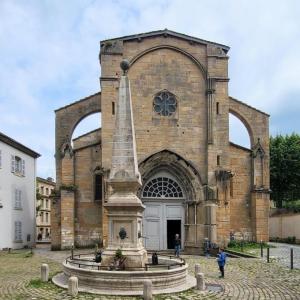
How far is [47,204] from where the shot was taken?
213 feet

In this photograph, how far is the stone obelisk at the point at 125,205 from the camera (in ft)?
47.3

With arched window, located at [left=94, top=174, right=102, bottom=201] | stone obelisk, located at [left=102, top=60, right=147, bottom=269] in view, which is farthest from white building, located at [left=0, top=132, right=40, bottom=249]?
stone obelisk, located at [left=102, top=60, right=147, bottom=269]

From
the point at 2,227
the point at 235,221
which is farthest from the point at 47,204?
the point at 235,221

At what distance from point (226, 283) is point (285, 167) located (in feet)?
106

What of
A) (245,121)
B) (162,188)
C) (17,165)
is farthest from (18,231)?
(245,121)

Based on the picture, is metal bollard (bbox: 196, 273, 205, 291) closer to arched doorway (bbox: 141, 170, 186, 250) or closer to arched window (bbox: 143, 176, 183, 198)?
arched doorway (bbox: 141, 170, 186, 250)

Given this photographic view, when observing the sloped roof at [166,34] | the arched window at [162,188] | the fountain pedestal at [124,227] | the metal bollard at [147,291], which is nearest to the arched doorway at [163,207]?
the arched window at [162,188]

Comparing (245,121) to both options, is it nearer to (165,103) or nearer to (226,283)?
(165,103)

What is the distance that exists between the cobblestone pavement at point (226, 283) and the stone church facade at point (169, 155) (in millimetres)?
7260

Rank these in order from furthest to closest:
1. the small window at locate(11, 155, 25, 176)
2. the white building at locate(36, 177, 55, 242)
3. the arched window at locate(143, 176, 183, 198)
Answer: the white building at locate(36, 177, 55, 242), the small window at locate(11, 155, 25, 176), the arched window at locate(143, 176, 183, 198)

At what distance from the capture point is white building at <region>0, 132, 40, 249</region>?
32375mm

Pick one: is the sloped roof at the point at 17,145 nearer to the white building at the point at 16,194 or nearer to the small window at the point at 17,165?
the white building at the point at 16,194

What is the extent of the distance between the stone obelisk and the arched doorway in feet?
43.6

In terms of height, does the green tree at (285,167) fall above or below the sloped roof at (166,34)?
below
